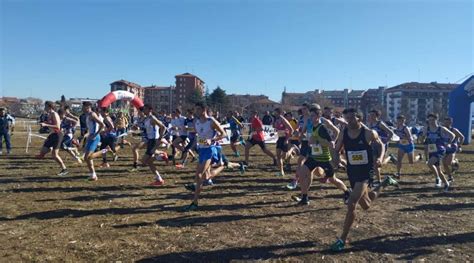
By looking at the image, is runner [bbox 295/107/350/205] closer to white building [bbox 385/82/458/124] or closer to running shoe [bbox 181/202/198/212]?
running shoe [bbox 181/202/198/212]

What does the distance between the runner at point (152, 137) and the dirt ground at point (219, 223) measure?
1.46ft

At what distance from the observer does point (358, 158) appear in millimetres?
5414

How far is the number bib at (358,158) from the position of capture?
5364mm

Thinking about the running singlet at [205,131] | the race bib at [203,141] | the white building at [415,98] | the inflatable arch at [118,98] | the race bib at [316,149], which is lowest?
the race bib at [316,149]

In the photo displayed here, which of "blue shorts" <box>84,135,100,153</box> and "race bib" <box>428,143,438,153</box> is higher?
"race bib" <box>428,143,438,153</box>

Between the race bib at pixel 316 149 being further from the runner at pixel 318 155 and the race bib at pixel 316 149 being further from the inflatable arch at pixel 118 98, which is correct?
the inflatable arch at pixel 118 98

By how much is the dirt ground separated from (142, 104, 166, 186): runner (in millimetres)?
445

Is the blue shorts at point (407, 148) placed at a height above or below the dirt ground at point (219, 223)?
above

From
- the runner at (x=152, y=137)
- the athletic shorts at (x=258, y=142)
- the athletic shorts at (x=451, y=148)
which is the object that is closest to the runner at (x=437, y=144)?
the athletic shorts at (x=451, y=148)

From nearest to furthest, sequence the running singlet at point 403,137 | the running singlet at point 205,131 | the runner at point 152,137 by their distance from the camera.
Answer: the running singlet at point 205,131
the runner at point 152,137
the running singlet at point 403,137

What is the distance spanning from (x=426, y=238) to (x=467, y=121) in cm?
2461

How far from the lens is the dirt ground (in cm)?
511

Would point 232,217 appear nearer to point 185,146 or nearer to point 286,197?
point 286,197

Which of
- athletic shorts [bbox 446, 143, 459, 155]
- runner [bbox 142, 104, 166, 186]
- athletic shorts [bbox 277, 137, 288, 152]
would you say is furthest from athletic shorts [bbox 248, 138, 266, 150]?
athletic shorts [bbox 446, 143, 459, 155]
